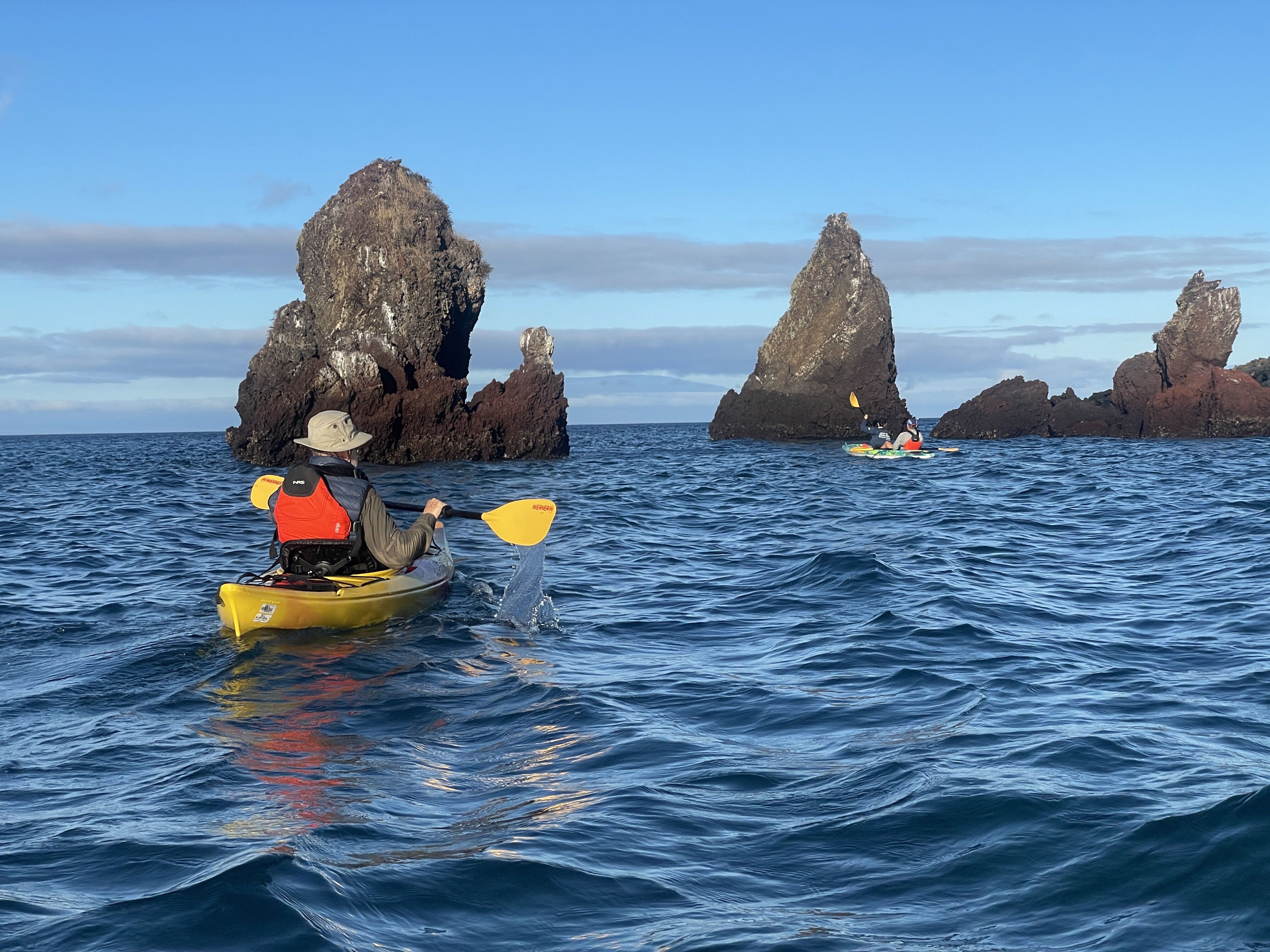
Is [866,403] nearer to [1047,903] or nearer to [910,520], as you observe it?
[910,520]

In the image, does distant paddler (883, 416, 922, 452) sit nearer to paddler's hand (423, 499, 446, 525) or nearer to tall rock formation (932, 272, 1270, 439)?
tall rock formation (932, 272, 1270, 439)

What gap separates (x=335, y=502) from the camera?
30.2ft

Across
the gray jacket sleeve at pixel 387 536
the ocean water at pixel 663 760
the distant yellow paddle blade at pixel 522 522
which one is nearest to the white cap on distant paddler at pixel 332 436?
the gray jacket sleeve at pixel 387 536

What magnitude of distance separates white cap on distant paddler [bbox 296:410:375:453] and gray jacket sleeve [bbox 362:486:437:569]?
442 mm

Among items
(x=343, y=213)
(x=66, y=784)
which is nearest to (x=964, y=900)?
(x=66, y=784)

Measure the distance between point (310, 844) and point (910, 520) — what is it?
15419mm

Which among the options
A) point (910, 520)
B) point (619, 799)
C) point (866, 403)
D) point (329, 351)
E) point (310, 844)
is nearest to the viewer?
point (310, 844)

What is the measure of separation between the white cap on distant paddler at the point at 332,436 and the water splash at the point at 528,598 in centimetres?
224

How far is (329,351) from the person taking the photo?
1548 inches

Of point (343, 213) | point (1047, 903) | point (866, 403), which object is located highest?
point (343, 213)

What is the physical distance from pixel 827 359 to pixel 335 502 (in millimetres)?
54163

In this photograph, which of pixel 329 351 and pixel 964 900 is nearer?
pixel 964 900

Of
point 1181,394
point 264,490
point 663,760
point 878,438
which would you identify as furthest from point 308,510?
point 1181,394

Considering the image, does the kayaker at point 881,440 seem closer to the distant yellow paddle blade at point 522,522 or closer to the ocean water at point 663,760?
the ocean water at point 663,760
